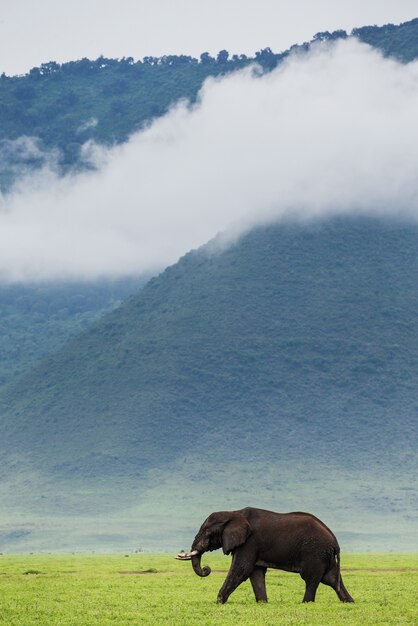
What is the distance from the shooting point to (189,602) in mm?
30500

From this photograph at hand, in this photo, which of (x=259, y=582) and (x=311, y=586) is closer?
(x=311, y=586)

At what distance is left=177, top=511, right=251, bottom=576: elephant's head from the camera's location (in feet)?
92.9

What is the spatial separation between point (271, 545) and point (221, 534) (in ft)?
3.84

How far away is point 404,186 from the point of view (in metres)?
173

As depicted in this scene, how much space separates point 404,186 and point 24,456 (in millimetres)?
70119

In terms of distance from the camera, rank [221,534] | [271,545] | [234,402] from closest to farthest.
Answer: [271,545] → [221,534] → [234,402]

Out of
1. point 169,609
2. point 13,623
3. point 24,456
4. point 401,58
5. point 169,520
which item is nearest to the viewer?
point 13,623

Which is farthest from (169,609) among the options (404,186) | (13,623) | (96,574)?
(404,186)

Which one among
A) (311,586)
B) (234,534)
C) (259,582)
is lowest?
(311,586)

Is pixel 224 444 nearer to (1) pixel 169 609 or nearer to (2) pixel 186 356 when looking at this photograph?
(2) pixel 186 356

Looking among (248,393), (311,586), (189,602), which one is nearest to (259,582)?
(311,586)

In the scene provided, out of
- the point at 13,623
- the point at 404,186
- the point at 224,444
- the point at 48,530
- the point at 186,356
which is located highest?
the point at 404,186

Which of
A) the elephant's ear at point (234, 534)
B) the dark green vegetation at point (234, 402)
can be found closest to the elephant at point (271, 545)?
the elephant's ear at point (234, 534)

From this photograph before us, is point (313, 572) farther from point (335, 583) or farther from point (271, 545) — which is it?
point (271, 545)
